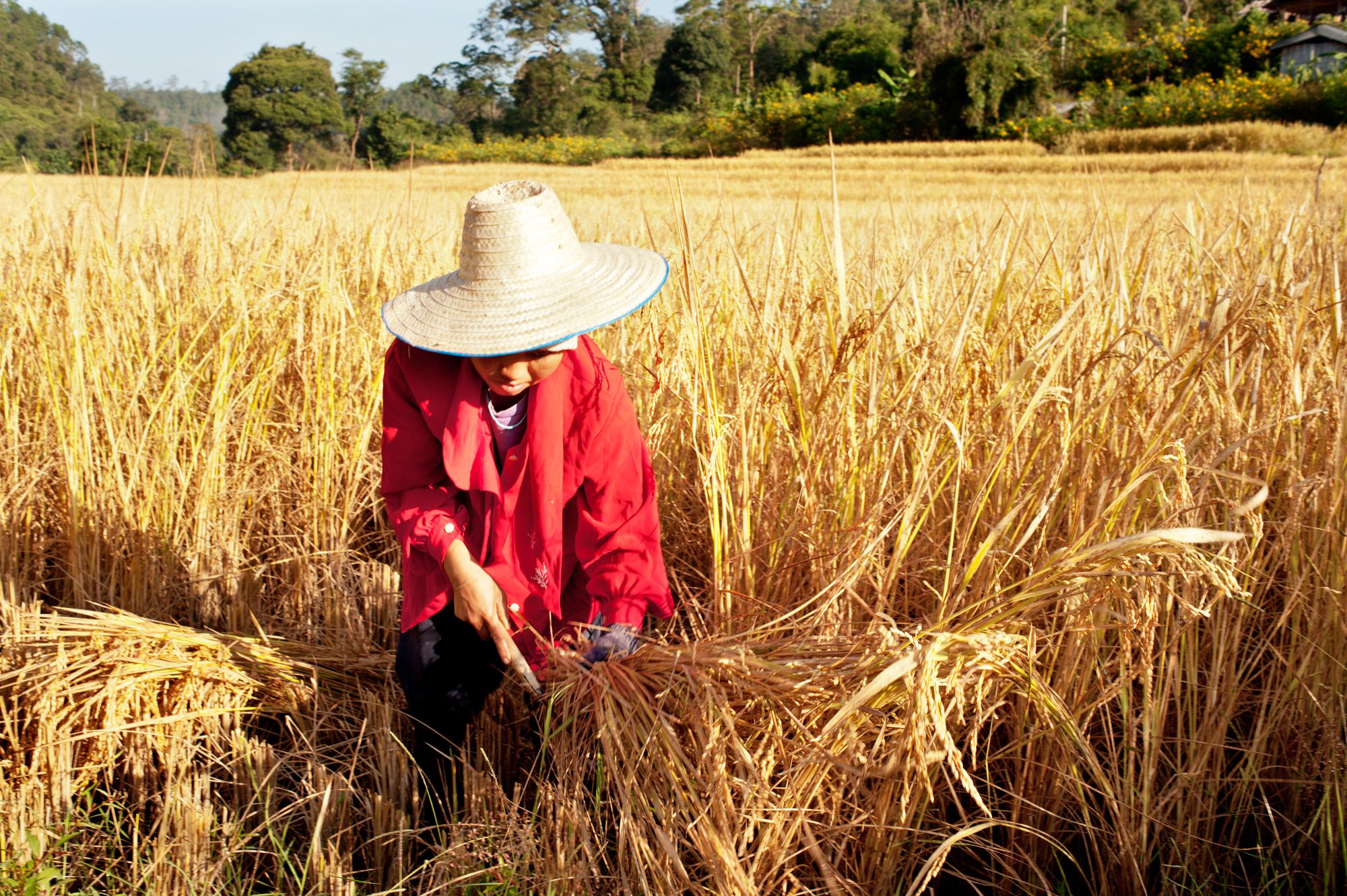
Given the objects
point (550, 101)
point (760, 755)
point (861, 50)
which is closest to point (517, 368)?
point (760, 755)

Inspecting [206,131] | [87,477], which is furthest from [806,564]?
[206,131]

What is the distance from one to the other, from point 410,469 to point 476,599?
23 centimetres

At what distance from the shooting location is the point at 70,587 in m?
1.81

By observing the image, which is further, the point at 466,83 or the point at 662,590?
the point at 466,83

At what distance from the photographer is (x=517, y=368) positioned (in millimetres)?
1223

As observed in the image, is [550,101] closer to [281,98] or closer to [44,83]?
[281,98]

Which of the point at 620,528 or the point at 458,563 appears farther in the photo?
the point at 620,528

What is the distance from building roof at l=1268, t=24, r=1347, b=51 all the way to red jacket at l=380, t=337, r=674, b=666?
26838 mm

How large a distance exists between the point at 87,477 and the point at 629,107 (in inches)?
1619

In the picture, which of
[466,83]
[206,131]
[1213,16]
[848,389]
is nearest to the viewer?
[848,389]

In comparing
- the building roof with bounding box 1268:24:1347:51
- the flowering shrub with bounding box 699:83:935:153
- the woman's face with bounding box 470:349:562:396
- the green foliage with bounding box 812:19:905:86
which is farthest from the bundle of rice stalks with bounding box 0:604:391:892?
the green foliage with bounding box 812:19:905:86

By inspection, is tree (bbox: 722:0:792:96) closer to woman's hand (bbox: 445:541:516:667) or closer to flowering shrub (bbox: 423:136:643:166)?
flowering shrub (bbox: 423:136:643:166)

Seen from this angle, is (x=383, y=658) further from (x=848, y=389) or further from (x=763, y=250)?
(x=763, y=250)

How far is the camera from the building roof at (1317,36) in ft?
71.8
